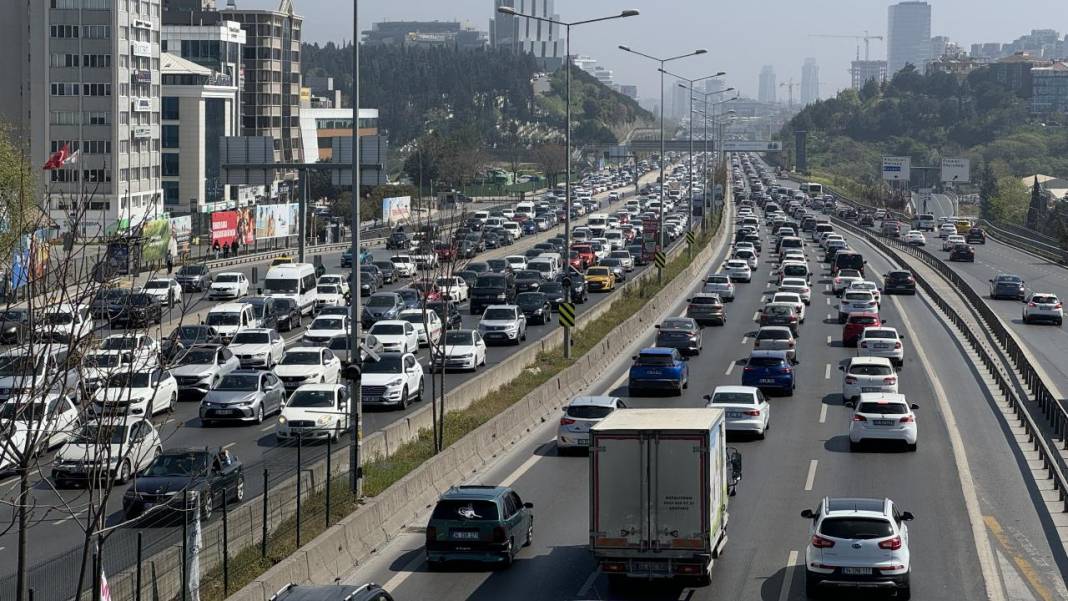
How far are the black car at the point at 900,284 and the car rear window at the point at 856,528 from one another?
170ft

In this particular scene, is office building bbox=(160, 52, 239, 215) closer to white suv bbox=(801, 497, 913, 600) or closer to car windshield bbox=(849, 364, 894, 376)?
car windshield bbox=(849, 364, 894, 376)

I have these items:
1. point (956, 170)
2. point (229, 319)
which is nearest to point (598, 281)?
point (229, 319)

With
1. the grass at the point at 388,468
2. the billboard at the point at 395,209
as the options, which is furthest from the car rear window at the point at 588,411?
the billboard at the point at 395,209

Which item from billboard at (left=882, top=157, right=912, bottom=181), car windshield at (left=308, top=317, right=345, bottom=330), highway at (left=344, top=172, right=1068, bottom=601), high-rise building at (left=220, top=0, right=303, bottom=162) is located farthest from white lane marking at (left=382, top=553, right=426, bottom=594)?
billboard at (left=882, top=157, right=912, bottom=181)

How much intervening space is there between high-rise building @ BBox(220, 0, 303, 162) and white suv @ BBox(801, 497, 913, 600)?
13327 cm

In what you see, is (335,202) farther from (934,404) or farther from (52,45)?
(934,404)

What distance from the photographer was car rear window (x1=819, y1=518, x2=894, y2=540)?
65.0ft

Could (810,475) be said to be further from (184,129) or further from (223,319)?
(184,129)

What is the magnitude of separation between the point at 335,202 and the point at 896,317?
82.8 m

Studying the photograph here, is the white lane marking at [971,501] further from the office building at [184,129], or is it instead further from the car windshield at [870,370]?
the office building at [184,129]

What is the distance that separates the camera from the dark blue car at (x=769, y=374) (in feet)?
129

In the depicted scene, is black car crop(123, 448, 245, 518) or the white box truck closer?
the white box truck

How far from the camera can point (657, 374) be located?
39469 millimetres

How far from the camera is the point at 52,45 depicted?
10531cm
